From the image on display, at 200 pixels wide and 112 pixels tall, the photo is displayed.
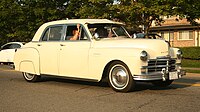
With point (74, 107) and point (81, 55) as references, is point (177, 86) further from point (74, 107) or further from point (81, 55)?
point (74, 107)

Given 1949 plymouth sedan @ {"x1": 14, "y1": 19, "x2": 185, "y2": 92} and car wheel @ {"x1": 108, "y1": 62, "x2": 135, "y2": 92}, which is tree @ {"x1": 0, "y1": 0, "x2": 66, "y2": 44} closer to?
1949 plymouth sedan @ {"x1": 14, "y1": 19, "x2": 185, "y2": 92}

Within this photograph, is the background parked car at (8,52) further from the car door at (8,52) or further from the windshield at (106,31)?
the windshield at (106,31)

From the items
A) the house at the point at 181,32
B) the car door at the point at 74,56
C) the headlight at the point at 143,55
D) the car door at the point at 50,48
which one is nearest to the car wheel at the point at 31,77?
the car door at the point at 50,48

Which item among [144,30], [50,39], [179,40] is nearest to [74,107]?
[50,39]

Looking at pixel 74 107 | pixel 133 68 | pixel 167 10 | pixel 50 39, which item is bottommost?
pixel 74 107

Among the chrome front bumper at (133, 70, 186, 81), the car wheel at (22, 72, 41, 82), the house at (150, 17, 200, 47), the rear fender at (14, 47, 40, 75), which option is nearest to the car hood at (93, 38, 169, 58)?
the chrome front bumper at (133, 70, 186, 81)

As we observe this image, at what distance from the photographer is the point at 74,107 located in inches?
274

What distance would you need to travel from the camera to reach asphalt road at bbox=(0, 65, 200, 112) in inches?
269

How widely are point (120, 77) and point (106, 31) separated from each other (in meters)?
1.66

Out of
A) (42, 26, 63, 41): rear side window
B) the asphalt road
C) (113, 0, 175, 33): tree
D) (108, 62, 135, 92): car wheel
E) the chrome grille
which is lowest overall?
the asphalt road

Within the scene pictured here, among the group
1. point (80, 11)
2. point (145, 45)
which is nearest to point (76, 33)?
point (145, 45)

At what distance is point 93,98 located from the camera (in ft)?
25.9

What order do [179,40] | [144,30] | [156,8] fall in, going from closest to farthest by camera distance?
[156,8], [144,30], [179,40]

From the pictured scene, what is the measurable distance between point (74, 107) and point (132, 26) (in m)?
16.9
